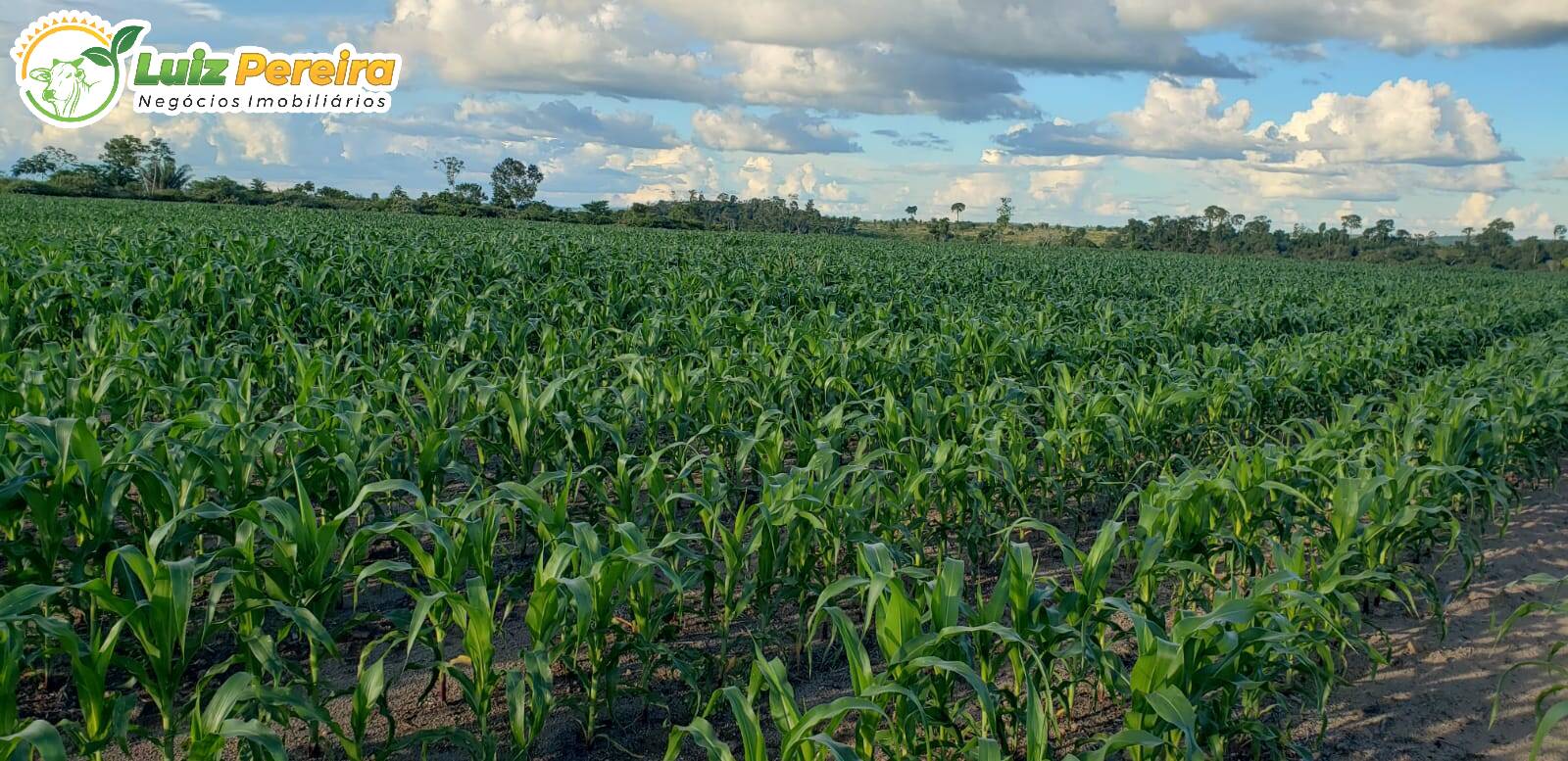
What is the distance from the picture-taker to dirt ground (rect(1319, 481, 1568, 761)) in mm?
3375

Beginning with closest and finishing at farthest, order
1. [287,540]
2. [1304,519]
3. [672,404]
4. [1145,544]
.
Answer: [287,540] < [1145,544] < [1304,519] < [672,404]

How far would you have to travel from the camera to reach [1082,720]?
11.2 feet

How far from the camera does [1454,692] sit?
3777 millimetres

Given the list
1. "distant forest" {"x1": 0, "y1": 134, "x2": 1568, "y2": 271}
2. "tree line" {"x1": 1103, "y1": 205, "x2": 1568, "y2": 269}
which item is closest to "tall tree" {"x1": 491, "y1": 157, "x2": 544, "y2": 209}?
"distant forest" {"x1": 0, "y1": 134, "x2": 1568, "y2": 271}

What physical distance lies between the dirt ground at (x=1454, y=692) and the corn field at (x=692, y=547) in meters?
0.18

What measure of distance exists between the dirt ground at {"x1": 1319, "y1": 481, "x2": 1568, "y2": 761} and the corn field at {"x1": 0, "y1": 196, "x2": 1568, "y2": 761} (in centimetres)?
18

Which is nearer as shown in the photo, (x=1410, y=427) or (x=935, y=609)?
(x=935, y=609)

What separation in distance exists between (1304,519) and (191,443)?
5679 mm

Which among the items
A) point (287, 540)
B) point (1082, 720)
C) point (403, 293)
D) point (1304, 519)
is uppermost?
point (403, 293)

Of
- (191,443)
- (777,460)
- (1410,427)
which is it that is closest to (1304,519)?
(1410,427)

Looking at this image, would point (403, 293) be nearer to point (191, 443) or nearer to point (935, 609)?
point (191, 443)

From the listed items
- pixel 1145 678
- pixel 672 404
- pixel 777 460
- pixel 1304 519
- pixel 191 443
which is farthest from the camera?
pixel 672 404

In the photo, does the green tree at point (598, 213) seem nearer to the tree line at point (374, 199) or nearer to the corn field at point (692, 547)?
the tree line at point (374, 199)

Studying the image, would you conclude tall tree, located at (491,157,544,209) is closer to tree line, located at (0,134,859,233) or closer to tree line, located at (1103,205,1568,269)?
tree line, located at (0,134,859,233)
